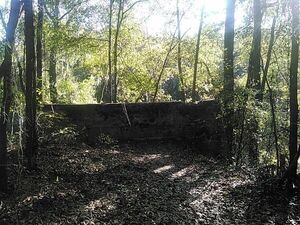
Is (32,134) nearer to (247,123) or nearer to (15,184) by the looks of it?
(15,184)

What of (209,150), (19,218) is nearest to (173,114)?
(209,150)

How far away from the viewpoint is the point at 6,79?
243 inches

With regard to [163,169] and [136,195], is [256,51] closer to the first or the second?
[163,169]

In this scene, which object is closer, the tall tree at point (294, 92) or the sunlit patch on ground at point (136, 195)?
the sunlit patch on ground at point (136, 195)

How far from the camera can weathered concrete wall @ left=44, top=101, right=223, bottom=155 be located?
1277cm

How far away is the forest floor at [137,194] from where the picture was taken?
235 inches

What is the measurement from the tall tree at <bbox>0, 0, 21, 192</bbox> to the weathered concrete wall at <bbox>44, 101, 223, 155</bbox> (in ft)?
20.2

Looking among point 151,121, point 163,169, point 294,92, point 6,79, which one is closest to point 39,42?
point 151,121

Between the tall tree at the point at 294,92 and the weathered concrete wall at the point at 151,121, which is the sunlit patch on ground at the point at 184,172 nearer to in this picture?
the tall tree at the point at 294,92

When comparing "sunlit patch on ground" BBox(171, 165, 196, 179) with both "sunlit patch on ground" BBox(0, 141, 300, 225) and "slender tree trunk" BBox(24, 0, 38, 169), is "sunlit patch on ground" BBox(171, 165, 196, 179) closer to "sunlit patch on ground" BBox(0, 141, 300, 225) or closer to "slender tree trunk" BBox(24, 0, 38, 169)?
"sunlit patch on ground" BBox(0, 141, 300, 225)

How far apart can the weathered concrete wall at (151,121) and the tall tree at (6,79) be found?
20.2 ft

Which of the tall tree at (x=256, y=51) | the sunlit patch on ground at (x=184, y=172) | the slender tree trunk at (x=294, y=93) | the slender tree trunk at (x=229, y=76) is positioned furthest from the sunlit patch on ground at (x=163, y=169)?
the tall tree at (x=256, y=51)

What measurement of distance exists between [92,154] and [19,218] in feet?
16.6

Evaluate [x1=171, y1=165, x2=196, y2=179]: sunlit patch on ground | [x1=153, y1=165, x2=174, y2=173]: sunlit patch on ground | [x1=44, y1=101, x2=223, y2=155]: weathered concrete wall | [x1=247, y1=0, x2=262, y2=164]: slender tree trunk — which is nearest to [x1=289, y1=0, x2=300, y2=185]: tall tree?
[x1=247, y1=0, x2=262, y2=164]: slender tree trunk
